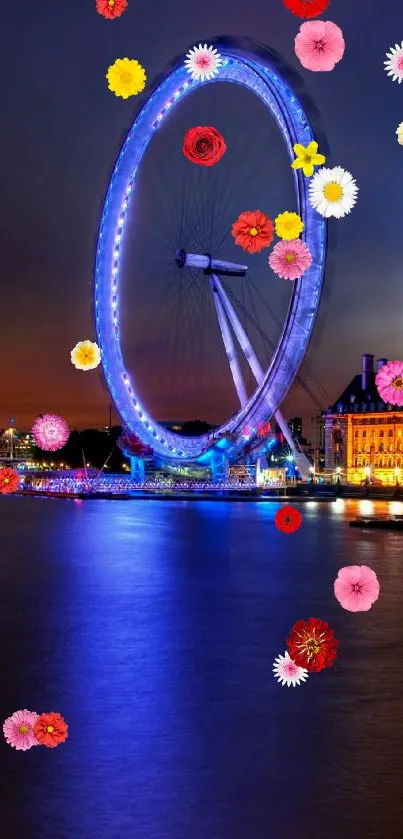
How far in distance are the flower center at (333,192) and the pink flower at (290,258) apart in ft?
1.47

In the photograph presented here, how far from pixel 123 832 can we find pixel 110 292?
49.6m

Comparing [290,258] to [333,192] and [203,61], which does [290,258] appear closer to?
[333,192]

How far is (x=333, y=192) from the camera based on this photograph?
25.6ft

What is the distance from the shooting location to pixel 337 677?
12766 millimetres

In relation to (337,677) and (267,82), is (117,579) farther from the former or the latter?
(267,82)

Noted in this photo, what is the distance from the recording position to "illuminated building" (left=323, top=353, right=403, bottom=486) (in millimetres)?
110375

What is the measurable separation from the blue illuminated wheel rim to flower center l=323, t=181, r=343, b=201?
115 feet

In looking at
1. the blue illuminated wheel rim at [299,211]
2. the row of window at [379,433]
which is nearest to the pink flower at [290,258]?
the blue illuminated wheel rim at [299,211]

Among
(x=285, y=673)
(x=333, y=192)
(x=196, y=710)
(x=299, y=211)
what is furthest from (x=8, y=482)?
(x=299, y=211)

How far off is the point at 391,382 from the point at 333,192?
1.48m

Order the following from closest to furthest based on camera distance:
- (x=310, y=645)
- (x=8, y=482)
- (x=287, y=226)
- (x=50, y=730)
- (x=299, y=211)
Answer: (x=287, y=226) → (x=310, y=645) → (x=50, y=730) → (x=8, y=482) → (x=299, y=211)

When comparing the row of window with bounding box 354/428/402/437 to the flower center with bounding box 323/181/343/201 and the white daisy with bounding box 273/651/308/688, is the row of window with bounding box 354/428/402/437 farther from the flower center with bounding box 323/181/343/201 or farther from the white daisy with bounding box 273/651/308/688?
the flower center with bounding box 323/181/343/201

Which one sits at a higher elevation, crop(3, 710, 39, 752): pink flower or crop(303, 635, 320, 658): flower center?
crop(303, 635, 320, 658): flower center

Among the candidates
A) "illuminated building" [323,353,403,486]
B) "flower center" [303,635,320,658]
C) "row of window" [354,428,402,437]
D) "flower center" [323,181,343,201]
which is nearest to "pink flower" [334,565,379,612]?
"flower center" [303,635,320,658]
